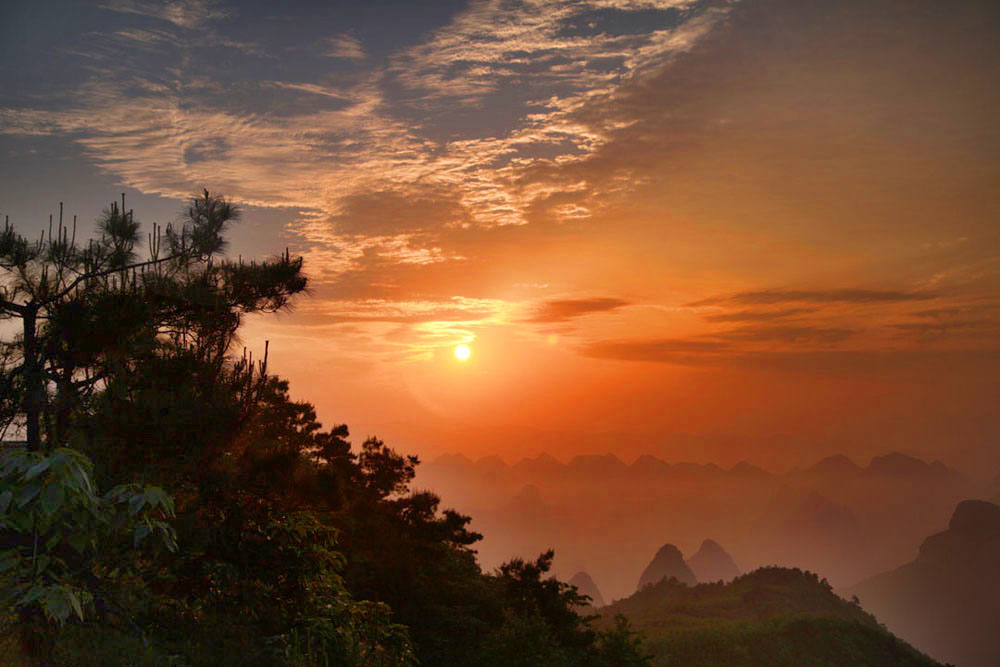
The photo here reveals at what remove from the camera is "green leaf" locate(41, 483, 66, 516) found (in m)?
3.36

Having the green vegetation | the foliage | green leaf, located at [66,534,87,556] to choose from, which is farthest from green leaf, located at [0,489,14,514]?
the green vegetation

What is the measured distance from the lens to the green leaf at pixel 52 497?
3.36 meters

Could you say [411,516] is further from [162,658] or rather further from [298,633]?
[162,658]

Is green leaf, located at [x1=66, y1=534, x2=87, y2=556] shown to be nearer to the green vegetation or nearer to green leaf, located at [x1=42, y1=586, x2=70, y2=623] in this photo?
green leaf, located at [x1=42, y1=586, x2=70, y2=623]

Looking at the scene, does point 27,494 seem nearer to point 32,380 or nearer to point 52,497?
point 52,497

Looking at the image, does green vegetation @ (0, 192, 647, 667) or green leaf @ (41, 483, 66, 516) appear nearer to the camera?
green leaf @ (41, 483, 66, 516)

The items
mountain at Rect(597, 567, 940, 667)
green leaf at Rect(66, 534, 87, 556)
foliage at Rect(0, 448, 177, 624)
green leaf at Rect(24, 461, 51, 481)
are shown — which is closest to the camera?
green leaf at Rect(24, 461, 51, 481)

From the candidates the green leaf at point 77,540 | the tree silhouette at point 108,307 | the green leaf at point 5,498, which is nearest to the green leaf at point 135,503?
the green leaf at point 77,540

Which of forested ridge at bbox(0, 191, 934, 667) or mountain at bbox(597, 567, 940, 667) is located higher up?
forested ridge at bbox(0, 191, 934, 667)

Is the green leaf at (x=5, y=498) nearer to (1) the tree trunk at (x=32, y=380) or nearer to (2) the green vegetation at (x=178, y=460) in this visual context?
(2) the green vegetation at (x=178, y=460)

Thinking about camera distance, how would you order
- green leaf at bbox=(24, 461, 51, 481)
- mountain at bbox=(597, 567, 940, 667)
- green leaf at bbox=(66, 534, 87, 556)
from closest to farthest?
green leaf at bbox=(24, 461, 51, 481), green leaf at bbox=(66, 534, 87, 556), mountain at bbox=(597, 567, 940, 667)

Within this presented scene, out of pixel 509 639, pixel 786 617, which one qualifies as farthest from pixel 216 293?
pixel 786 617

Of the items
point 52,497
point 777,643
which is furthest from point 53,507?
point 777,643

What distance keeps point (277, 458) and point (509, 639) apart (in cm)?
1168
